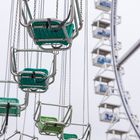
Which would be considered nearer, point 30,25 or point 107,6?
point 30,25

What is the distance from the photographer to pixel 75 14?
438cm

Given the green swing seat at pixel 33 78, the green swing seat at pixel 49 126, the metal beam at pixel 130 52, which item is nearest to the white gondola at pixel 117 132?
the green swing seat at pixel 49 126

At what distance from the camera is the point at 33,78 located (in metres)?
6.18

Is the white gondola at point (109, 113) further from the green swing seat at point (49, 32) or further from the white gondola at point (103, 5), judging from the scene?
the green swing seat at point (49, 32)

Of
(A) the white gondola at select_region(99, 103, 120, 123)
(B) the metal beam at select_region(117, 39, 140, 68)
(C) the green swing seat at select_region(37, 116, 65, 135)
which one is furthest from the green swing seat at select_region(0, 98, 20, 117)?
(A) the white gondola at select_region(99, 103, 120, 123)

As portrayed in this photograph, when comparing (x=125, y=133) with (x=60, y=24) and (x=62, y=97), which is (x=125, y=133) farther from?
(x=60, y=24)

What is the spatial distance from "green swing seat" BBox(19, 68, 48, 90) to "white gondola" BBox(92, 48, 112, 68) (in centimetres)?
2354

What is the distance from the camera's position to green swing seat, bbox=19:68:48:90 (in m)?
6.11

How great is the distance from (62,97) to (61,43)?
11.3 ft

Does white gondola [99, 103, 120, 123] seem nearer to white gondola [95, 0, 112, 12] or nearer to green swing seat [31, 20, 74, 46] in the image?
white gondola [95, 0, 112, 12]

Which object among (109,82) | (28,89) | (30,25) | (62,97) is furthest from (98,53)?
(30,25)

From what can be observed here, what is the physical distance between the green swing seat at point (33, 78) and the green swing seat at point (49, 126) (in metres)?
0.79

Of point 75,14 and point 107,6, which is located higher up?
point 107,6

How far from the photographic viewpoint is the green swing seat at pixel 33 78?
6.11m
